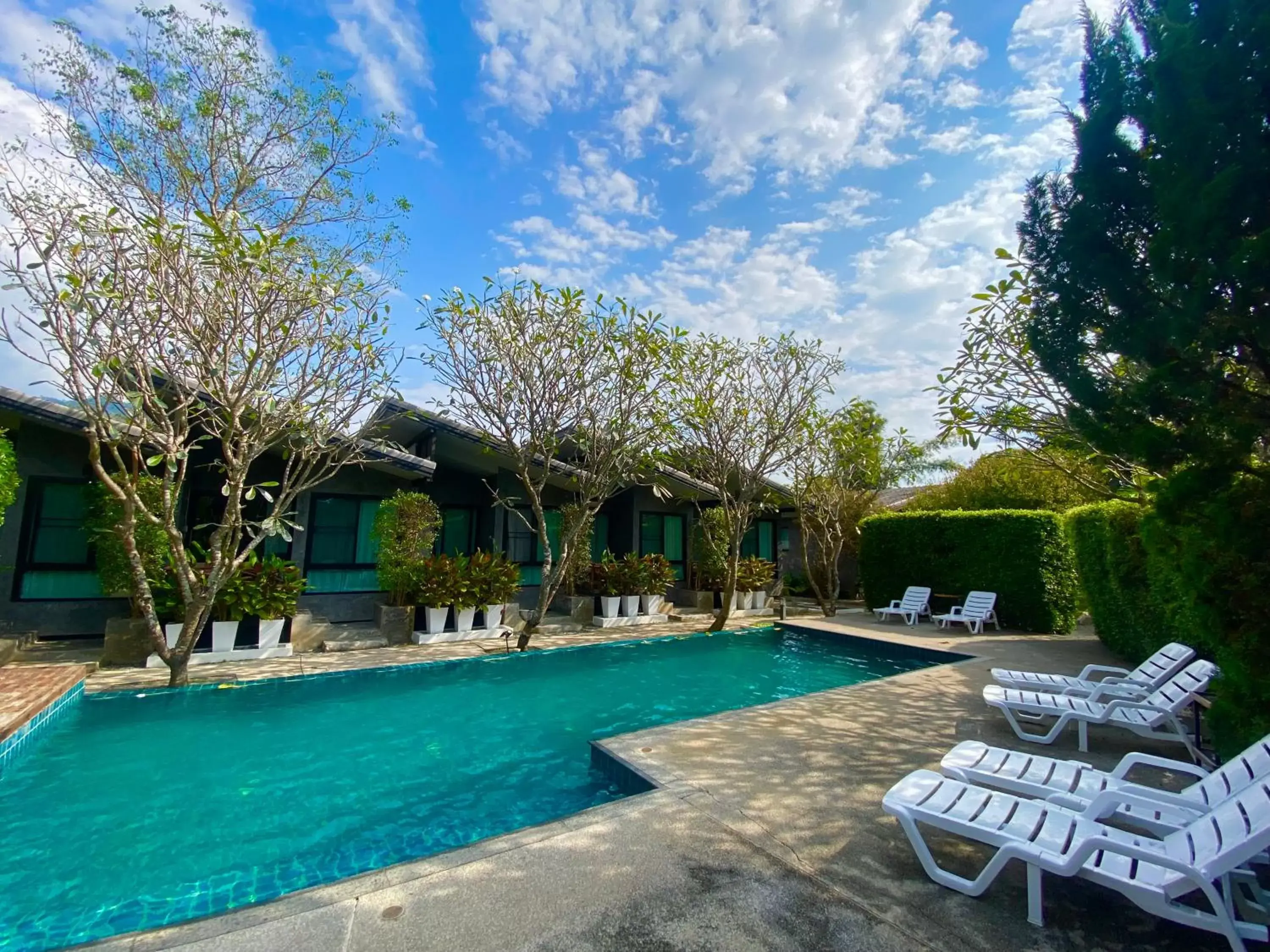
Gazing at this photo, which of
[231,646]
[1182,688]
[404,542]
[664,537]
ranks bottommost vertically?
[231,646]

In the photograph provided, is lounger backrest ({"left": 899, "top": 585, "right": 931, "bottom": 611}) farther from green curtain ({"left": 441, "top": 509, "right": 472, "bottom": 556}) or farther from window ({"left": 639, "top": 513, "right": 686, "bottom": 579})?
green curtain ({"left": 441, "top": 509, "right": 472, "bottom": 556})

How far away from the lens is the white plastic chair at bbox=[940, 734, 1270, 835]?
10.2 ft

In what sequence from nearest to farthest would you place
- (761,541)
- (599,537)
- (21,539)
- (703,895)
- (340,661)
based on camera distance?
(703,895), (340,661), (21,539), (599,537), (761,541)

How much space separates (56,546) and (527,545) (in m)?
9.11

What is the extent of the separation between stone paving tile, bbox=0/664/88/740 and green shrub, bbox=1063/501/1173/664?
1286 cm

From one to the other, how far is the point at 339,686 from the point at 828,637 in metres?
9.55

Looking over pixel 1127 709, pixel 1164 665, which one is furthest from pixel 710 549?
pixel 1127 709

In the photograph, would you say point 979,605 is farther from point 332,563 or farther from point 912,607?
point 332,563

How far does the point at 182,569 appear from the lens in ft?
26.6

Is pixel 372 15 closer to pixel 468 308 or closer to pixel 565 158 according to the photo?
pixel 565 158

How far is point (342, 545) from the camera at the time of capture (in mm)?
12984

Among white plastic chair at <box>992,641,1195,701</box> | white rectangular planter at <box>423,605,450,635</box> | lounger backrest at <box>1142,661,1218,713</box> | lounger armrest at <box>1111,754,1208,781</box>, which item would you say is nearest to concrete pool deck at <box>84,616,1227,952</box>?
lounger armrest at <box>1111,754,1208,781</box>

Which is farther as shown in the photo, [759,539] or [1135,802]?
[759,539]

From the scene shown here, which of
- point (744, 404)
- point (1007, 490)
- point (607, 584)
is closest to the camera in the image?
point (744, 404)
